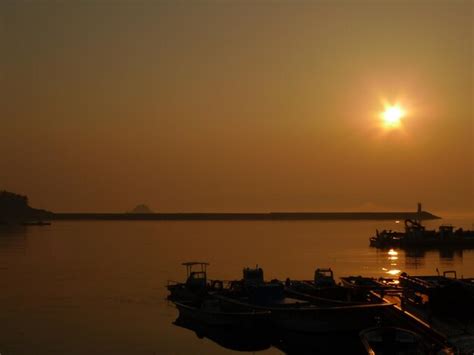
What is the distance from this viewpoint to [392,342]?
79.2 feet

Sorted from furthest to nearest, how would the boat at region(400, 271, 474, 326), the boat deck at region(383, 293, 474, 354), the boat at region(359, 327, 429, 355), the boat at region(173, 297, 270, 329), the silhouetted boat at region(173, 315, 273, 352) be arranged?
the boat at region(173, 297, 270, 329)
the silhouetted boat at region(173, 315, 273, 352)
the boat at region(400, 271, 474, 326)
the boat deck at region(383, 293, 474, 354)
the boat at region(359, 327, 429, 355)

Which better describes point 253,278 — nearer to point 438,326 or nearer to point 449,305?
point 449,305

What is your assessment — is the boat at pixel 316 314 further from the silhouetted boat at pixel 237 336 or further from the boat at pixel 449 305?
the boat at pixel 449 305

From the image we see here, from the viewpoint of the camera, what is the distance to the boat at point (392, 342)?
912 inches

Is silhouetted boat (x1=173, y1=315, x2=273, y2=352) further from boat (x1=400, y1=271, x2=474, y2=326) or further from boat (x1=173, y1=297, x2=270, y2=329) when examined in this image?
boat (x1=400, y1=271, x2=474, y2=326)

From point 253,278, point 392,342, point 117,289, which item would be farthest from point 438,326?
point 117,289

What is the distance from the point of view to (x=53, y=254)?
347 ft

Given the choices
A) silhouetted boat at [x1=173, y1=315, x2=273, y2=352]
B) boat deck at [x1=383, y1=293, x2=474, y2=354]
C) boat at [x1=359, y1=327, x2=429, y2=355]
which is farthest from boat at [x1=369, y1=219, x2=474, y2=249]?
boat at [x1=359, y1=327, x2=429, y2=355]

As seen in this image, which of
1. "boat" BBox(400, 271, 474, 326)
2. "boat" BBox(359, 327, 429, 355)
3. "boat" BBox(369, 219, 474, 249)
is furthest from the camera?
"boat" BBox(369, 219, 474, 249)

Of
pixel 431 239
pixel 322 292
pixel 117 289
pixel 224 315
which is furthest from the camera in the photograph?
pixel 431 239

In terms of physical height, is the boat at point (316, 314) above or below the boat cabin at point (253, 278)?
below

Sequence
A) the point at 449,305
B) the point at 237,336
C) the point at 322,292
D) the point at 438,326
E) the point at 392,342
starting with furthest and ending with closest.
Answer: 1. the point at 322,292
2. the point at 237,336
3. the point at 449,305
4. the point at 438,326
5. the point at 392,342

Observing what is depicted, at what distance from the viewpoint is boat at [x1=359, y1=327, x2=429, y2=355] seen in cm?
2316

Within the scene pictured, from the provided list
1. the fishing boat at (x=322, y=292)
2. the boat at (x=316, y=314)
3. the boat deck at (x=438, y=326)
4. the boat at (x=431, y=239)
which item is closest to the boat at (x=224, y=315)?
the boat at (x=316, y=314)
